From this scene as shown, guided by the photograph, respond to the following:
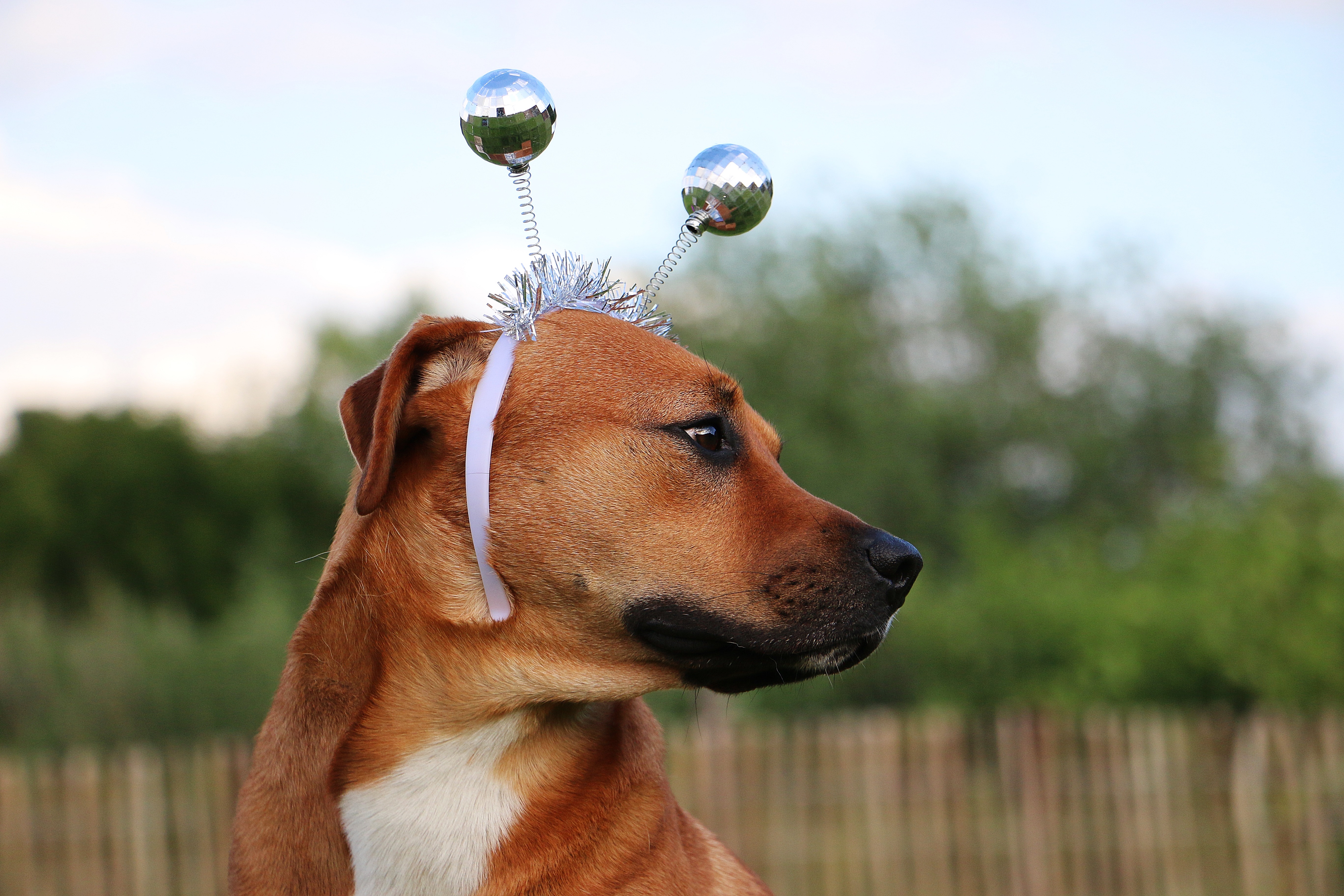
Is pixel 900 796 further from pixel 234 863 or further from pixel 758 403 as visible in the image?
pixel 758 403

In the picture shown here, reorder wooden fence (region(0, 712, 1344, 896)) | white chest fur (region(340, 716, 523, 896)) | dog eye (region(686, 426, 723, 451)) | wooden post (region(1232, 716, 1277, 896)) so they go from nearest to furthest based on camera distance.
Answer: white chest fur (region(340, 716, 523, 896)), dog eye (region(686, 426, 723, 451)), wooden fence (region(0, 712, 1344, 896)), wooden post (region(1232, 716, 1277, 896))

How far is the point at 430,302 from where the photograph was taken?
115ft

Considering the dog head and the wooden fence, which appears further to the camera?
the wooden fence

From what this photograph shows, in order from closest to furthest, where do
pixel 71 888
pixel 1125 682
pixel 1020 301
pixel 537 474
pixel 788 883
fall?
1. pixel 537 474
2. pixel 71 888
3. pixel 788 883
4. pixel 1125 682
5. pixel 1020 301

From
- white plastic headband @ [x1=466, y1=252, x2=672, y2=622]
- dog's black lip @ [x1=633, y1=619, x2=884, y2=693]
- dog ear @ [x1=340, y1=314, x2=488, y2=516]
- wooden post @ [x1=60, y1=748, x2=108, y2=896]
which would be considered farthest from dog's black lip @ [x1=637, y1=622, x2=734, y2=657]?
wooden post @ [x1=60, y1=748, x2=108, y2=896]

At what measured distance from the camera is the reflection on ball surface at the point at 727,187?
335 cm

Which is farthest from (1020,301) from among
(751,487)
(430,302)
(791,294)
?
(751,487)

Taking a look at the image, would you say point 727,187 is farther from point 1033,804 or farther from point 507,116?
point 1033,804

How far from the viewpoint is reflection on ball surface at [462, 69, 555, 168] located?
305cm

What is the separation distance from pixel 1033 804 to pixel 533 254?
798 centimetres

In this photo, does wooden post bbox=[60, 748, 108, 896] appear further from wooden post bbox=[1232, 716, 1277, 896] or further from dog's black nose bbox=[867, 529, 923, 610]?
wooden post bbox=[1232, 716, 1277, 896]

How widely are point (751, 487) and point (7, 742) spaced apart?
1494 cm

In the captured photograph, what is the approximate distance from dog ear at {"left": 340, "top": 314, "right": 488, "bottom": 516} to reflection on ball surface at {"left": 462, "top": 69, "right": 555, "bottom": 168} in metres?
0.47

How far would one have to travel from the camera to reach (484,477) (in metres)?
2.84
